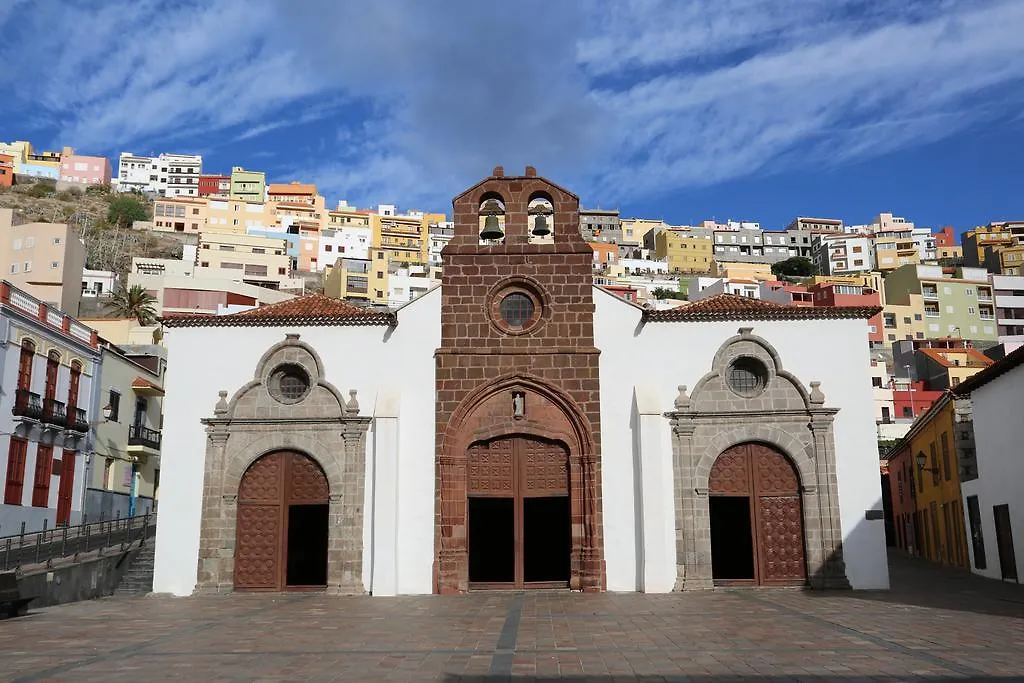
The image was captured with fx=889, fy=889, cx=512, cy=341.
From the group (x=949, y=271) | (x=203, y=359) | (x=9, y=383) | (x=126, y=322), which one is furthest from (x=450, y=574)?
(x=949, y=271)

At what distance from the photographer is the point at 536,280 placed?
21.6m

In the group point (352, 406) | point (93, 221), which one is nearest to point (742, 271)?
point (93, 221)

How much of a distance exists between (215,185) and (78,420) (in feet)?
361

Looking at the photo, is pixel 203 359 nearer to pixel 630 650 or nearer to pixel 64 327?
pixel 64 327

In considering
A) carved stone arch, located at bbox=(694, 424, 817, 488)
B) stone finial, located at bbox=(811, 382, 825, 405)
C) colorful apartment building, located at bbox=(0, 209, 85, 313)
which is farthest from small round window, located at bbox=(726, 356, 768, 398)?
colorful apartment building, located at bbox=(0, 209, 85, 313)

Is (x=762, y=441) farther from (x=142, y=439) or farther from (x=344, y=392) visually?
(x=142, y=439)

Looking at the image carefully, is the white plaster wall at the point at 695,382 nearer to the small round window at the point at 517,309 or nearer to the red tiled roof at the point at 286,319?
the small round window at the point at 517,309

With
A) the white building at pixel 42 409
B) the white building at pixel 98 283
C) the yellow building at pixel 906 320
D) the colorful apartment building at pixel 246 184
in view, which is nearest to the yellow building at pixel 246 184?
the colorful apartment building at pixel 246 184

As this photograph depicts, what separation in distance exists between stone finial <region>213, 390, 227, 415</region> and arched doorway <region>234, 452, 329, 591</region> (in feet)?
4.75

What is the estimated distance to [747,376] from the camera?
21.1 meters

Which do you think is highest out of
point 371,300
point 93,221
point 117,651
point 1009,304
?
point 93,221

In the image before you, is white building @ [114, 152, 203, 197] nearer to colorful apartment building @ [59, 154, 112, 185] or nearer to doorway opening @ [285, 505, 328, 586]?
colorful apartment building @ [59, 154, 112, 185]

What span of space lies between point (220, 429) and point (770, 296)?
197ft

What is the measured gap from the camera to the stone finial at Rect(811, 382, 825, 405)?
66.9 ft
